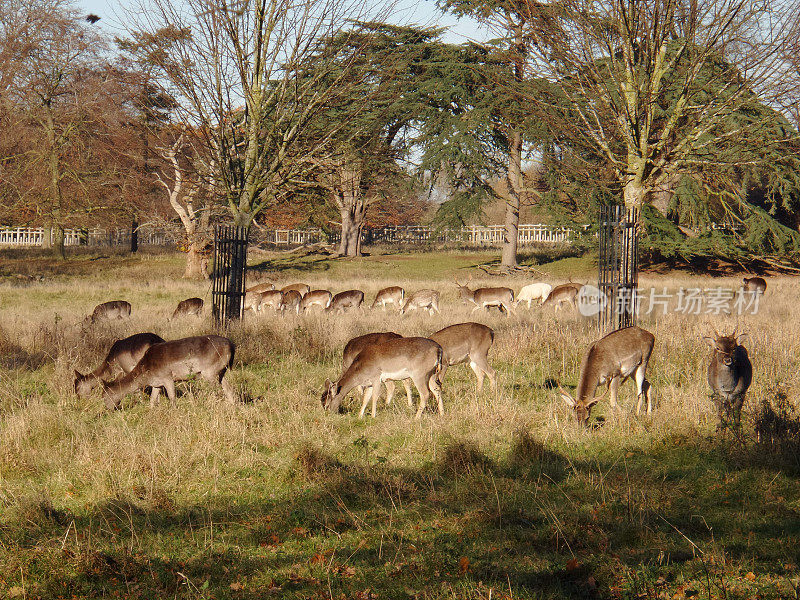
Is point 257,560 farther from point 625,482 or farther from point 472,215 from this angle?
point 472,215

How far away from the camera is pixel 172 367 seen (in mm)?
9773

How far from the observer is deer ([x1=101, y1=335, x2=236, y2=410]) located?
31.9 feet

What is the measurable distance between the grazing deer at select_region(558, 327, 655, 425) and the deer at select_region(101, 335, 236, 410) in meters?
4.51

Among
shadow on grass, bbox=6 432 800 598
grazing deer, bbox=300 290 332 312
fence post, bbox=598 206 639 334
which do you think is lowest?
shadow on grass, bbox=6 432 800 598

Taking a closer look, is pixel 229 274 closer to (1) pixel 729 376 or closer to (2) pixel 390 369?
(2) pixel 390 369

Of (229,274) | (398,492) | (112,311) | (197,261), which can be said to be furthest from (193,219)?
(398,492)

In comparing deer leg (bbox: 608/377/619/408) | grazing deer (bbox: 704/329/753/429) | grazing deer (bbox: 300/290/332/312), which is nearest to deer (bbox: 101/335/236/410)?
deer leg (bbox: 608/377/619/408)

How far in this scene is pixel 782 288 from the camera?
28.7m

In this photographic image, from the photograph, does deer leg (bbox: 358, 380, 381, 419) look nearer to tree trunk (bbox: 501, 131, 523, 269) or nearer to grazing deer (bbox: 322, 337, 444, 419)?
grazing deer (bbox: 322, 337, 444, 419)

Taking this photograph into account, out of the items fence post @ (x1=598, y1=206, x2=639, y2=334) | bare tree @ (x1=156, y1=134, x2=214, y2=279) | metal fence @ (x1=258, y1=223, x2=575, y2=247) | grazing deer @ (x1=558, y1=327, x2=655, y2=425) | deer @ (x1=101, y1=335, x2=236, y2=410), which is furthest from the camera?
metal fence @ (x1=258, y1=223, x2=575, y2=247)

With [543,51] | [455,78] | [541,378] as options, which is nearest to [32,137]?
[455,78]

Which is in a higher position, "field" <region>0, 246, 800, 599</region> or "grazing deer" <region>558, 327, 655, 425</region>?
"grazing deer" <region>558, 327, 655, 425</region>

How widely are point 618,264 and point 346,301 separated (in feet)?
35.0

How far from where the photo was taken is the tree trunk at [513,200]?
38.7m
